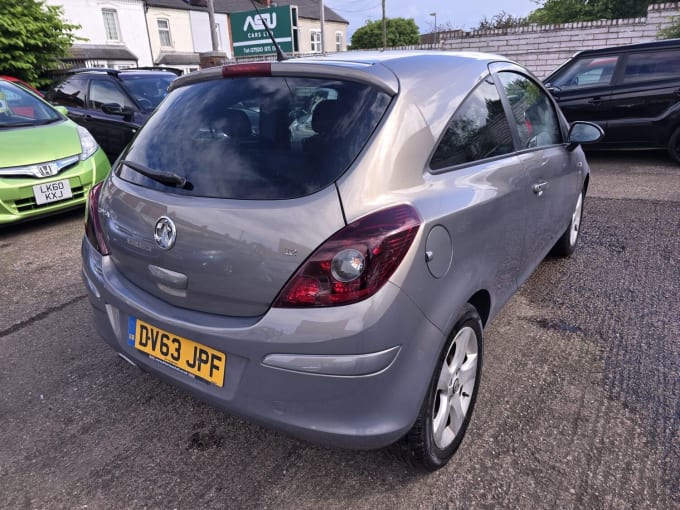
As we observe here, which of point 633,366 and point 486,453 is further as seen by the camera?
point 633,366

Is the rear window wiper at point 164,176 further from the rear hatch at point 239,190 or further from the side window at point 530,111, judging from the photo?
the side window at point 530,111

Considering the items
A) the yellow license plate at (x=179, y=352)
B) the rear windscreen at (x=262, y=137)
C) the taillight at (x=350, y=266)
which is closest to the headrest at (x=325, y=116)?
the rear windscreen at (x=262, y=137)

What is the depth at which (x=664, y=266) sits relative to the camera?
12.9 feet

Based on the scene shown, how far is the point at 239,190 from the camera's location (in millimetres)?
1755

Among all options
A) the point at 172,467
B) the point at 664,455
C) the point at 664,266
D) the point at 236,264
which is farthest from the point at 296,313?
the point at 664,266

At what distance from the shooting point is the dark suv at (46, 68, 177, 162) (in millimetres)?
6957

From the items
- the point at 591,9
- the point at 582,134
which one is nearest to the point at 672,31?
the point at 582,134

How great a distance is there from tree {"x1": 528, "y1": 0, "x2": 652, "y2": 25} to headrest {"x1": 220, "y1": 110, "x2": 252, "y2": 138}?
28418 mm

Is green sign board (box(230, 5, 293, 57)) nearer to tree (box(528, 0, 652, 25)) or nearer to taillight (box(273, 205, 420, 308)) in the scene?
tree (box(528, 0, 652, 25))

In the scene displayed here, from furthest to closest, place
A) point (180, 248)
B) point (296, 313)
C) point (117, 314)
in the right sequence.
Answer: point (117, 314) < point (180, 248) < point (296, 313)

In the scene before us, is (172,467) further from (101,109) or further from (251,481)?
(101,109)

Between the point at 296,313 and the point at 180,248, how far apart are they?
51 centimetres

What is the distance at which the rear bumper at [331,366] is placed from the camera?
156cm

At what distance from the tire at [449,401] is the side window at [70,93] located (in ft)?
24.6
